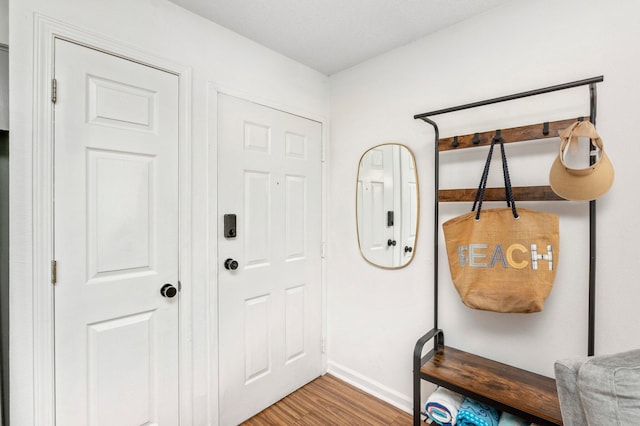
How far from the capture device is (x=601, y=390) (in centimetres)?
80

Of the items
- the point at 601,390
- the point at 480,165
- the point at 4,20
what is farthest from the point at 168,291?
the point at 480,165

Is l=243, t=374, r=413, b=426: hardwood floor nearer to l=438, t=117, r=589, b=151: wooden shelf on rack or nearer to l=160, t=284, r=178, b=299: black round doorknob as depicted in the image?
l=160, t=284, r=178, b=299: black round doorknob

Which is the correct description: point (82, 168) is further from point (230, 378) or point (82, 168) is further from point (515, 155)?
point (515, 155)

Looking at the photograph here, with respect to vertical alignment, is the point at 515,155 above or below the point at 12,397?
above

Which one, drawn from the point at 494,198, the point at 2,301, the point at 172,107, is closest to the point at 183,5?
the point at 172,107

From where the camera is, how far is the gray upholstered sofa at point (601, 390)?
0.76 meters

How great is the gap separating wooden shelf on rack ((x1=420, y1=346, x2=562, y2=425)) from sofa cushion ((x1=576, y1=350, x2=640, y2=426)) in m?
0.49

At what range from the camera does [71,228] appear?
4.38 ft

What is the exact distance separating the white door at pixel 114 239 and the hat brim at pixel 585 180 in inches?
69.5

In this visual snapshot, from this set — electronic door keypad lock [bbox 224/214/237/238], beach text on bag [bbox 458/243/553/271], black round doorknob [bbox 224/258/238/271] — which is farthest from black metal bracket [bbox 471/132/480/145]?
black round doorknob [bbox 224/258/238/271]

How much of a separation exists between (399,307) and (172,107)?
5.91ft

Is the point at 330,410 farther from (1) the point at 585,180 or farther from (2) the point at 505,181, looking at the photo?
(1) the point at 585,180

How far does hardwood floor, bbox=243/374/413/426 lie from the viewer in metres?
1.94

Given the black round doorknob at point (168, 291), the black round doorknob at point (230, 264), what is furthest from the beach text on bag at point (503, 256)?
the black round doorknob at point (168, 291)
